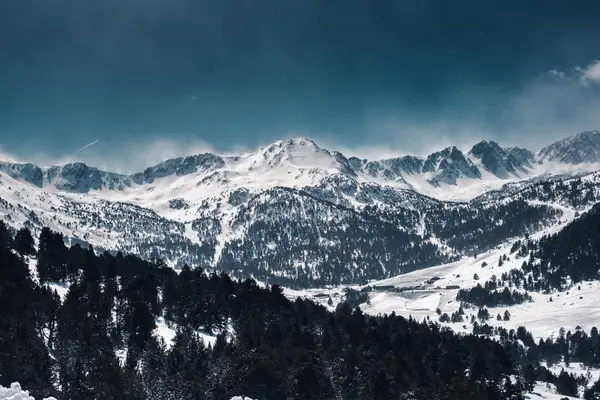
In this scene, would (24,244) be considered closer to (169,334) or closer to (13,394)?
(169,334)

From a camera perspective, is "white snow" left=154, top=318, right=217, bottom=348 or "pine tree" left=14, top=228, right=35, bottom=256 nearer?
"white snow" left=154, top=318, right=217, bottom=348

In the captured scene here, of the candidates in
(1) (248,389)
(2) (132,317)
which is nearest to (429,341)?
(1) (248,389)

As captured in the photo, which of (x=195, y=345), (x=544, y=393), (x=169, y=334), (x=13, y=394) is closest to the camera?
(x=13, y=394)

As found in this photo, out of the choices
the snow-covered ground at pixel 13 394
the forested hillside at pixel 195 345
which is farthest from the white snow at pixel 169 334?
the snow-covered ground at pixel 13 394

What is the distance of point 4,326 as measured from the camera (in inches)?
3206

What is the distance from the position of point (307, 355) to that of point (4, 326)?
50.4 metres

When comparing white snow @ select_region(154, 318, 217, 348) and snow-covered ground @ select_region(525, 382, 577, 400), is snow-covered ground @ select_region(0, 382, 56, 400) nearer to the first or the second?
white snow @ select_region(154, 318, 217, 348)

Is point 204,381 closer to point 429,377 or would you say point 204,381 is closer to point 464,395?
point 464,395

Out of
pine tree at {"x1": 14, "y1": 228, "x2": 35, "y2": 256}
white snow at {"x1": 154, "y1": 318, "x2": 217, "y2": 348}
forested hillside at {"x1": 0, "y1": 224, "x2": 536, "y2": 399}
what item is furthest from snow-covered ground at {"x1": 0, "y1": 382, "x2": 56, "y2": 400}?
pine tree at {"x1": 14, "y1": 228, "x2": 35, "y2": 256}

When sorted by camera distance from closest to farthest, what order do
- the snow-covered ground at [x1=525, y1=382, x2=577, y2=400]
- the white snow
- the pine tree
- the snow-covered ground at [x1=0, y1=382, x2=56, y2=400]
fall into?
the snow-covered ground at [x1=0, y1=382, x2=56, y2=400] < the white snow < the snow-covered ground at [x1=525, y1=382, x2=577, y2=400] < the pine tree

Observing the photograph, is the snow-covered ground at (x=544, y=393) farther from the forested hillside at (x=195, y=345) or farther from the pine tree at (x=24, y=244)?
the pine tree at (x=24, y=244)

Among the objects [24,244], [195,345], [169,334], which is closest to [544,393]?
[195,345]

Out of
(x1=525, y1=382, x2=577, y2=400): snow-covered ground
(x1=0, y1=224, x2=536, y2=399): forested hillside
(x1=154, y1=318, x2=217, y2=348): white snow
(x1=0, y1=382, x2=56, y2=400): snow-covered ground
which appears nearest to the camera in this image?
(x1=0, y1=382, x2=56, y2=400): snow-covered ground

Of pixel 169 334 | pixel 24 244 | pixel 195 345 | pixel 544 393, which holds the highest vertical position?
pixel 24 244
